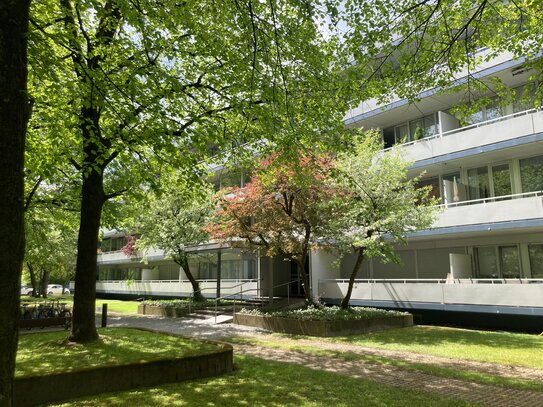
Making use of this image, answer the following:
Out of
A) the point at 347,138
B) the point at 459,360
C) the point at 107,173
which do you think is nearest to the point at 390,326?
the point at 459,360

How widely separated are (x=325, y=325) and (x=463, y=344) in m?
4.50

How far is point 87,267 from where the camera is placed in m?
10.9

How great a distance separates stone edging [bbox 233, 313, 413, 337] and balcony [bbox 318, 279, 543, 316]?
137cm

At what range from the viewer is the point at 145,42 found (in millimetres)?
9055

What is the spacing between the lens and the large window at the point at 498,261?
1897 cm

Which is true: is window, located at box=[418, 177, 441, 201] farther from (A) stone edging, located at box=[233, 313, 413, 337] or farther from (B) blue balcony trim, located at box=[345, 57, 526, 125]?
(A) stone edging, located at box=[233, 313, 413, 337]

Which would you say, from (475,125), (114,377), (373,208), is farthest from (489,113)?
(114,377)

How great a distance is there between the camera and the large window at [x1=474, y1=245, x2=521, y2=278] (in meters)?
19.0

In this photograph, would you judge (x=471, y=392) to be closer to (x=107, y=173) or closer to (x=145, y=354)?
(x=145, y=354)

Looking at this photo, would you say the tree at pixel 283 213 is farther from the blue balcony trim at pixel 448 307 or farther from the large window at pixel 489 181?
the large window at pixel 489 181

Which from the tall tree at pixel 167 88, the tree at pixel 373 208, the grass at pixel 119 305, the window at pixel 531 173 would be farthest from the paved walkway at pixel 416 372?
the grass at pixel 119 305

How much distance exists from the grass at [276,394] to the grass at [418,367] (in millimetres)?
1812

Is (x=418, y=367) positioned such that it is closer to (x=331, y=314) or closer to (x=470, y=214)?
(x=331, y=314)

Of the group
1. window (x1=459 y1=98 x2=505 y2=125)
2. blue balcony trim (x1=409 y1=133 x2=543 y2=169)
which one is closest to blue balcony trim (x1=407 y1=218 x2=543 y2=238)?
blue balcony trim (x1=409 y1=133 x2=543 y2=169)
